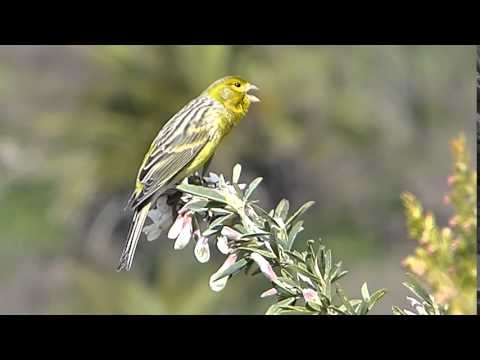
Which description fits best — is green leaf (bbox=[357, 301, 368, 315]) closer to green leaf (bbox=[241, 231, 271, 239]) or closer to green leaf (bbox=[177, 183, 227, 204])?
green leaf (bbox=[241, 231, 271, 239])

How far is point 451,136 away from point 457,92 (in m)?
0.41

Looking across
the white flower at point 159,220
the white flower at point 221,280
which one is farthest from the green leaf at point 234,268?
the white flower at point 159,220

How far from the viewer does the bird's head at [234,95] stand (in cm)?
314

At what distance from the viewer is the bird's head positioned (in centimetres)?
314

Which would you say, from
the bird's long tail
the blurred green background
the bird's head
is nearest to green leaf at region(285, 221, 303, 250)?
the bird's long tail

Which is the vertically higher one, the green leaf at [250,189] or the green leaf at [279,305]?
the green leaf at [250,189]

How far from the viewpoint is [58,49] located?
935cm

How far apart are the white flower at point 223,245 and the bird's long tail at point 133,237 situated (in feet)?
2.20

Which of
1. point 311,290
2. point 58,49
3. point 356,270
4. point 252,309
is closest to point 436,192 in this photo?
point 356,270

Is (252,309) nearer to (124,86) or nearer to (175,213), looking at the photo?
(124,86)

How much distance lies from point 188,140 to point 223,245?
1.46 meters

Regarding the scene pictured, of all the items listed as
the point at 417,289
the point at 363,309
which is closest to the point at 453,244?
the point at 417,289

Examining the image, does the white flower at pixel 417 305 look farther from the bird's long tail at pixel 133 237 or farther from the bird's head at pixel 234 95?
the bird's head at pixel 234 95

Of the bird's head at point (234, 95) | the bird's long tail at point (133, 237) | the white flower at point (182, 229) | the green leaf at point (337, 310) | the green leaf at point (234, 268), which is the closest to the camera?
the green leaf at point (337, 310)
